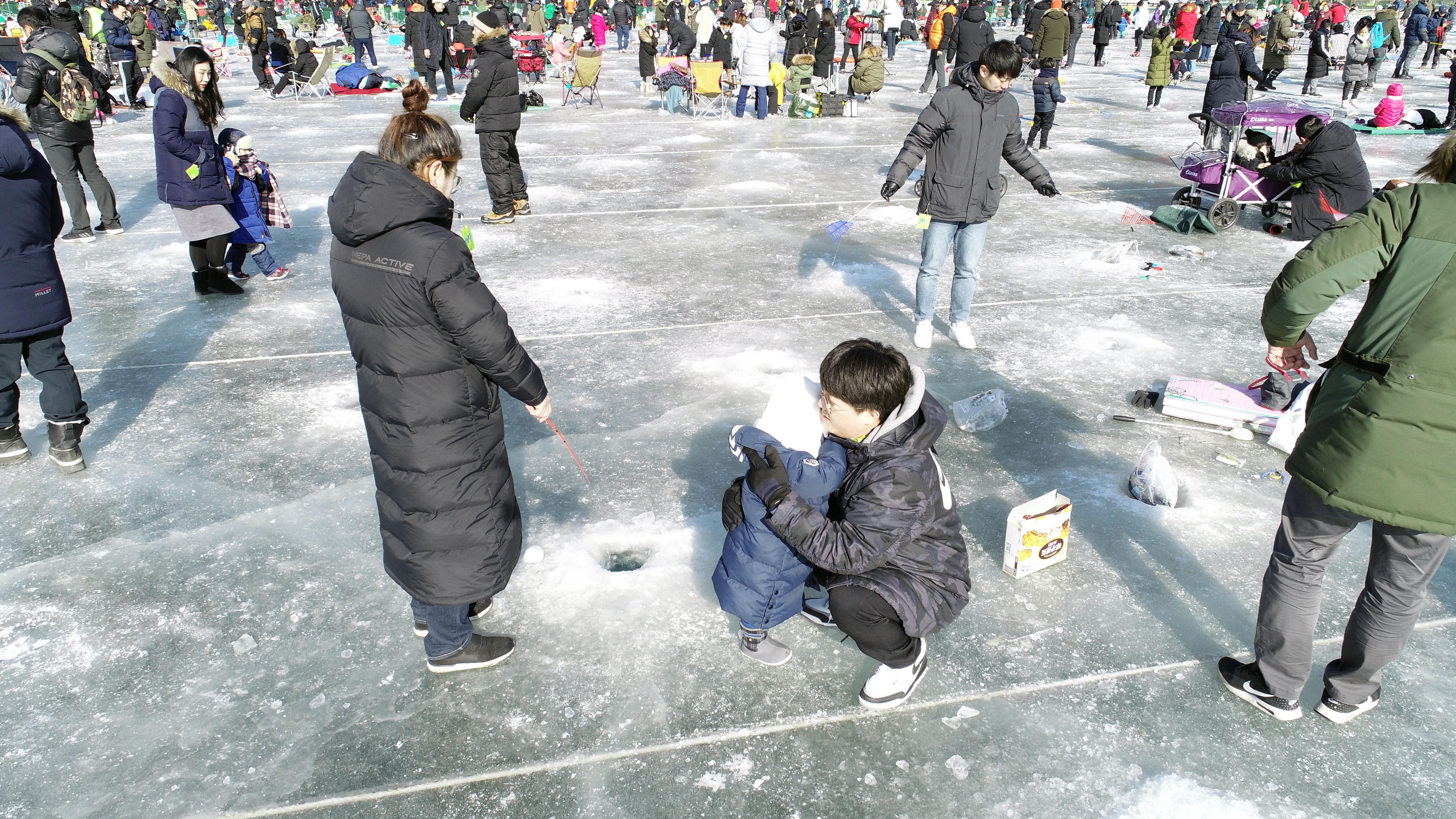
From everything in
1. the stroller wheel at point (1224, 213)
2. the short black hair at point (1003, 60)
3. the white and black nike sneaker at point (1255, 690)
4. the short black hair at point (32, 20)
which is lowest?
the white and black nike sneaker at point (1255, 690)

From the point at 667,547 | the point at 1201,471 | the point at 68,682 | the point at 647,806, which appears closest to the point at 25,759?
the point at 68,682

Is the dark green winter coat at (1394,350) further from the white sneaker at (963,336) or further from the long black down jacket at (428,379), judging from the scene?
the white sneaker at (963,336)

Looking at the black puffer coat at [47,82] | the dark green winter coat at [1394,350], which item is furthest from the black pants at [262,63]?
the dark green winter coat at [1394,350]

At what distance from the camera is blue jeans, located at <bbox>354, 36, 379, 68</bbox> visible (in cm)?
2139

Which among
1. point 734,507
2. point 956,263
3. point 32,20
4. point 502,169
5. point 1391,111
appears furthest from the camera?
point 1391,111

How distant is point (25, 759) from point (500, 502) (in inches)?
60.2

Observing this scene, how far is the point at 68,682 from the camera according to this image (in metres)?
2.89

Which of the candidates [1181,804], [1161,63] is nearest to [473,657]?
[1181,804]

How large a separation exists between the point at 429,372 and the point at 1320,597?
2.63 meters

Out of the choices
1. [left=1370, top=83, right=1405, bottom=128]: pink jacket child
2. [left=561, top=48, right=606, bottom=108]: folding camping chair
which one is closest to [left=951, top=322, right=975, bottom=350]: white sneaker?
[left=1370, top=83, right=1405, bottom=128]: pink jacket child

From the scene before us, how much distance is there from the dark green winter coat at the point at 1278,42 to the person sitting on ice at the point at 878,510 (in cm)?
1768

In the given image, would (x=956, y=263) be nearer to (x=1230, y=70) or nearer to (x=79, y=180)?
(x=79, y=180)

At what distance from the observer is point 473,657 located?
2910 mm

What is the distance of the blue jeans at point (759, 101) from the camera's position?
14836 mm
